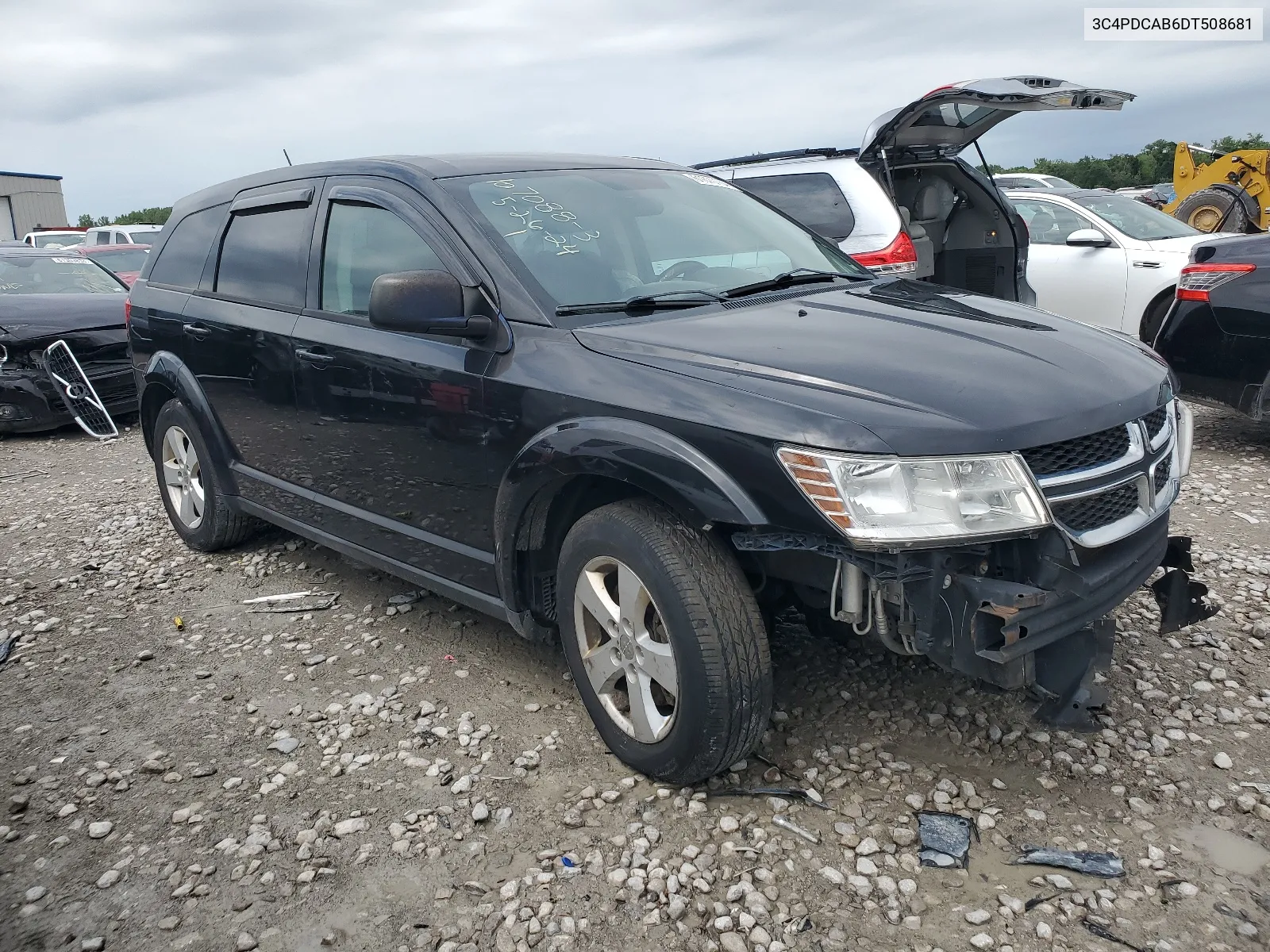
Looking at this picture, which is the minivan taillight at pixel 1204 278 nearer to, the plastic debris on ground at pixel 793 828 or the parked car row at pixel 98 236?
the plastic debris on ground at pixel 793 828

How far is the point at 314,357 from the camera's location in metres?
3.88

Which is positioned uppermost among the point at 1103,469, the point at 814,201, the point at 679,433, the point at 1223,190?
the point at 1223,190

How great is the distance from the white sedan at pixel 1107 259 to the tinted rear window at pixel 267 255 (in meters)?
6.53

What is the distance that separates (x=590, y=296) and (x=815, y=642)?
1.56 metres

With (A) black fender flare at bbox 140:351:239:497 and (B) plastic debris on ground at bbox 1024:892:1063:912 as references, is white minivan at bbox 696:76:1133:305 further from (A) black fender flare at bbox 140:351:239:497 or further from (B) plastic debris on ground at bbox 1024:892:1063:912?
(B) plastic debris on ground at bbox 1024:892:1063:912

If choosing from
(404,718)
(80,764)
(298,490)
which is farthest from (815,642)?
(80,764)

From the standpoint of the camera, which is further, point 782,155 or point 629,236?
point 782,155

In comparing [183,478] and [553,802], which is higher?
[183,478]

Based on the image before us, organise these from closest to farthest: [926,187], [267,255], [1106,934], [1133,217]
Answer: [1106,934] → [267,255] → [926,187] → [1133,217]

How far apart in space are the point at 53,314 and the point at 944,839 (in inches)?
350

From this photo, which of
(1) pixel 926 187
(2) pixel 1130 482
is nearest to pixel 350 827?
(2) pixel 1130 482

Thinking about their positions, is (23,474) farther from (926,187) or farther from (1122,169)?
(1122,169)

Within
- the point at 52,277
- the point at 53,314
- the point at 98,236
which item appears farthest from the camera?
the point at 98,236

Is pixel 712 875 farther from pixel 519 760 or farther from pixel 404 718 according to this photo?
pixel 404 718
